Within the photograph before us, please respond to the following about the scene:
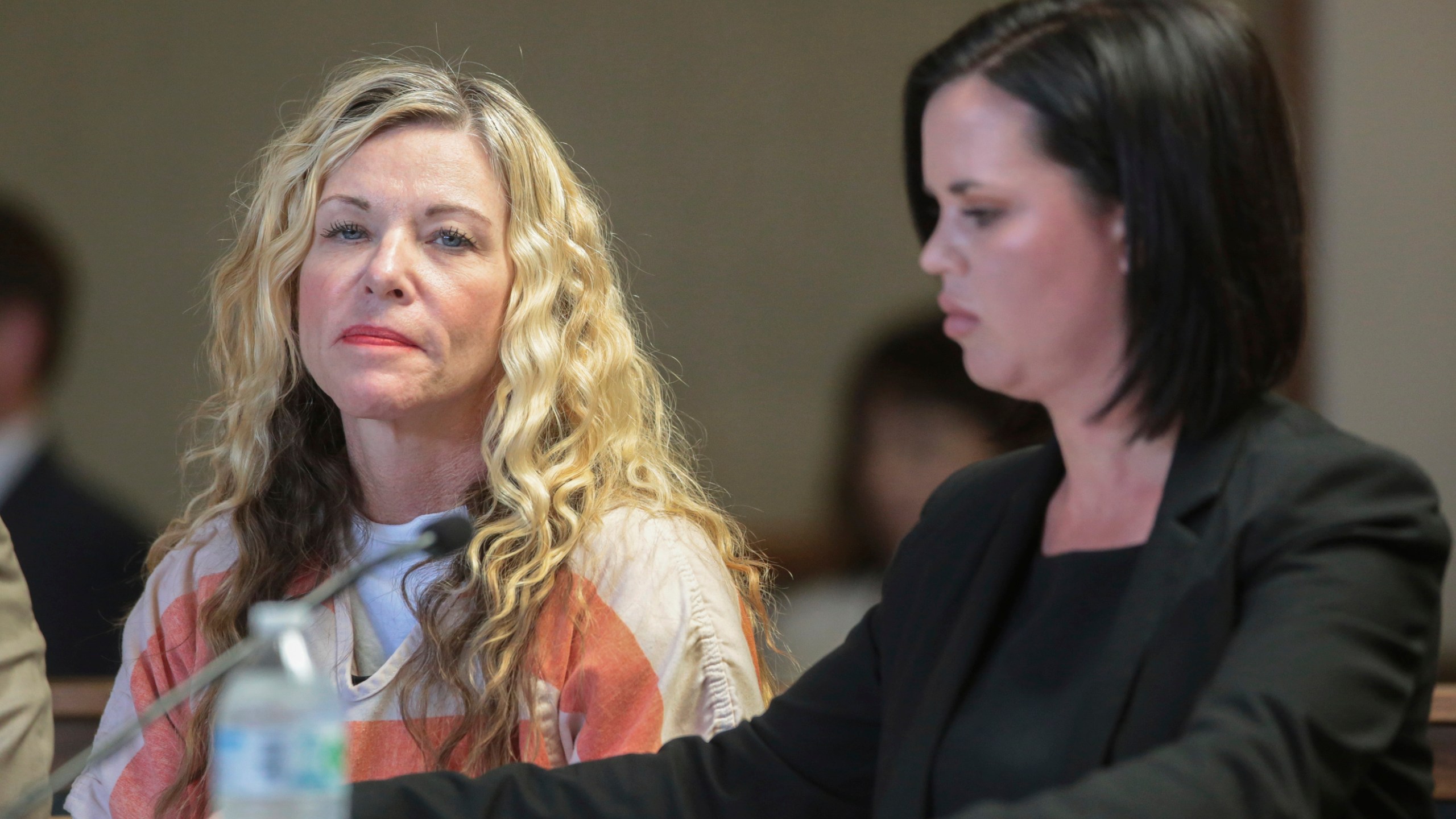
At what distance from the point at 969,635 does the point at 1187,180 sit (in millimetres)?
361

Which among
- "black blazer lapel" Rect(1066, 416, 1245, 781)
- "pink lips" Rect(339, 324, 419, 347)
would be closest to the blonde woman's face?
"pink lips" Rect(339, 324, 419, 347)

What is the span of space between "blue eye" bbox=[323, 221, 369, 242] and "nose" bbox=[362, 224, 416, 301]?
6 cm

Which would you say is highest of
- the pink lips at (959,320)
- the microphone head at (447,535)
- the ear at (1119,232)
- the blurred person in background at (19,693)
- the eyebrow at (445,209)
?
the ear at (1119,232)

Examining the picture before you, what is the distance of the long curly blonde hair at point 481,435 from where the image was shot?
1530 mm

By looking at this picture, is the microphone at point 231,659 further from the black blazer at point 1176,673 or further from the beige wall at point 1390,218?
the beige wall at point 1390,218

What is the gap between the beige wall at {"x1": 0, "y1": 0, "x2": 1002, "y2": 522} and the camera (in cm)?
269

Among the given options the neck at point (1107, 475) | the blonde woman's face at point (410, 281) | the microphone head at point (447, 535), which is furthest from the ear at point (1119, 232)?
the blonde woman's face at point (410, 281)

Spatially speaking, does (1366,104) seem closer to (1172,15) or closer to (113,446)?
(1172,15)

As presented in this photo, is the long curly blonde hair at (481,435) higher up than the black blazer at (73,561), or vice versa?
the long curly blonde hair at (481,435)

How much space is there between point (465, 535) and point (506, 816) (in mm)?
285

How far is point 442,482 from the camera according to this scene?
1.68m

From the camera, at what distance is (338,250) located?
1660mm

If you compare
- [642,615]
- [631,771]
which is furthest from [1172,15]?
[642,615]

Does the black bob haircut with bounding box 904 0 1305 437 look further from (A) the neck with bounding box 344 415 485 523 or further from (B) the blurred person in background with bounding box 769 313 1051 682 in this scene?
(B) the blurred person in background with bounding box 769 313 1051 682
